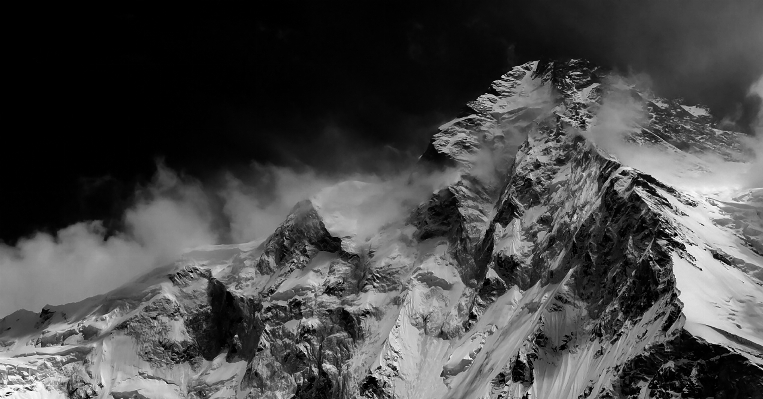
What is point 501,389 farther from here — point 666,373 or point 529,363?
point 666,373

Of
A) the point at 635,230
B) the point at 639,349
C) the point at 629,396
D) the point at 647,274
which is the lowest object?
the point at 629,396

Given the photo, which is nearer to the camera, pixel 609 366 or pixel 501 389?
pixel 609 366

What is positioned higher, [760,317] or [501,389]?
[760,317]

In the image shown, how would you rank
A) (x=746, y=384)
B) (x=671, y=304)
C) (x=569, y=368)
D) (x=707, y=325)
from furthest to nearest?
(x=569, y=368) → (x=671, y=304) → (x=707, y=325) → (x=746, y=384)

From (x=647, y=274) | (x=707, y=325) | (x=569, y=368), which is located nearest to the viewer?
(x=707, y=325)

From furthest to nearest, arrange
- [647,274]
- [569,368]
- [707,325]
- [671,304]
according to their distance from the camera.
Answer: [569,368] → [647,274] → [671,304] → [707,325]

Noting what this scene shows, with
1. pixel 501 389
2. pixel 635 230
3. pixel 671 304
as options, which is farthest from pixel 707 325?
pixel 501 389

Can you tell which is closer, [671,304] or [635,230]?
[671,304]

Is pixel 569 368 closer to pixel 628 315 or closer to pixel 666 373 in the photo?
pixel 628 315

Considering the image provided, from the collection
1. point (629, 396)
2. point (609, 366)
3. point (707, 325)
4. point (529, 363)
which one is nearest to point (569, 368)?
point (529, 363)
